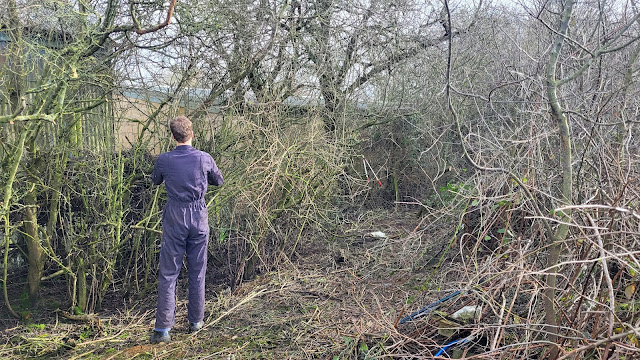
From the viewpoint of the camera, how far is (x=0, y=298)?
4.99m

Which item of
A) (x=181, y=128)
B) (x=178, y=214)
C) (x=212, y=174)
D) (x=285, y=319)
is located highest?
(x=181, y=128)

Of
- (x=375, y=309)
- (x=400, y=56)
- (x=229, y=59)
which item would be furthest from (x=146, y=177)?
(x=400, y=56)

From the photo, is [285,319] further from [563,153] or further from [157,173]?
[563,153]

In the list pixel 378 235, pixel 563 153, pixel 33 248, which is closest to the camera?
pixel 563 153

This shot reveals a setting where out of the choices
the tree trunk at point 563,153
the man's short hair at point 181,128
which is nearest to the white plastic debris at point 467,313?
the tree trunk at point 563,153

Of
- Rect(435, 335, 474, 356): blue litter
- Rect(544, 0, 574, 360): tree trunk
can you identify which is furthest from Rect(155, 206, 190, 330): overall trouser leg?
Rect(544, 0, 574, 360): tree trunk

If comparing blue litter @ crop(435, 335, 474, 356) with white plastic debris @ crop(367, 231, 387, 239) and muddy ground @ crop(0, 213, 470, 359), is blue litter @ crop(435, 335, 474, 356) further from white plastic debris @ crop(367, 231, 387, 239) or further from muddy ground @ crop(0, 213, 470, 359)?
white plastic debris @ crop(367, 231, 387, 239)

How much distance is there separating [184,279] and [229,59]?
264 cm

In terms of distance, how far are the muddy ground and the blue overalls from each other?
0.39m

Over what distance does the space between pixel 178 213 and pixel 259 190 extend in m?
1.23

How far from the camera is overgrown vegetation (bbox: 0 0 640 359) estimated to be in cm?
344

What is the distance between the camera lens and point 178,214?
4.15 metres

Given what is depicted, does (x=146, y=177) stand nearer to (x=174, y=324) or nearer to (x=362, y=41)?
(x=174, y=324)

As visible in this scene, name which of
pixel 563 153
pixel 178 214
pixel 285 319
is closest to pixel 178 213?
pixel 178 214
